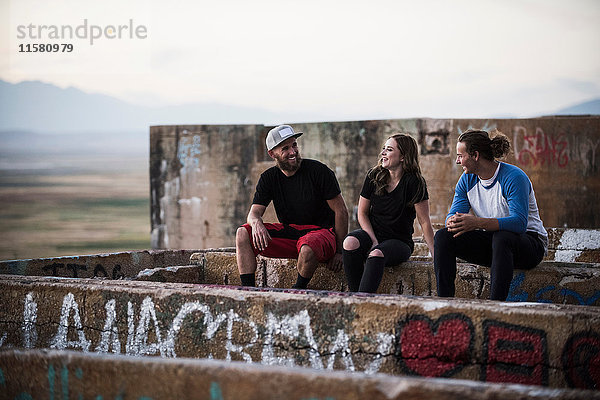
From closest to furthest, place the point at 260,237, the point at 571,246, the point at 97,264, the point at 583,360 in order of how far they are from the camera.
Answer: the point at 583,360 → the point at 260,237 → the point at 97,264 → the point at 571,246

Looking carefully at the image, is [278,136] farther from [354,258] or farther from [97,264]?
[97,264]

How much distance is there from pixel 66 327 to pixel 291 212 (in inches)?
75.8

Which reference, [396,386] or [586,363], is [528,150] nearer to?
[586,363]

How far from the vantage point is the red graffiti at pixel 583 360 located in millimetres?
2914

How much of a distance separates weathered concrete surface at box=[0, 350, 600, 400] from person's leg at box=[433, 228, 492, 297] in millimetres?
2162

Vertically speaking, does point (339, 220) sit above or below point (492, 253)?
above

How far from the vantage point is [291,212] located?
5188 mm

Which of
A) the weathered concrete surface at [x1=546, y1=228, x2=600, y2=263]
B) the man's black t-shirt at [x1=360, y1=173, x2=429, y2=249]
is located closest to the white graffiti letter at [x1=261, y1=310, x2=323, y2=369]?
the man's black t-shirt at [x1=360, y1=173, x2=429, y2=249]

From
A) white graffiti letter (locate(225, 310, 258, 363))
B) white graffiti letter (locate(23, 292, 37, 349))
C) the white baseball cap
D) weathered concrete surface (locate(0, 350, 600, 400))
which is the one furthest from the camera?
the white baseball cap

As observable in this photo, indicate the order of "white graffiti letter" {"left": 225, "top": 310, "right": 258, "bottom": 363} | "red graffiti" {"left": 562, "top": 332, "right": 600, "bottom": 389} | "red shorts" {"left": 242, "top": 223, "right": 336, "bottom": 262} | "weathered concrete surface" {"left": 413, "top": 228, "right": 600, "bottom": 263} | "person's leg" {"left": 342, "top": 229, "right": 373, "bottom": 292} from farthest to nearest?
"weathered concrete surface" {"left": 413, "top": 228, "right": 600, "bottom": 263}
"red shorts" {"left": 242, "top": 223, "right": 336, "bottom": 262}
"person's leg" {"left": 342, "top": 229, "right": 373, "bottom": 292}
"white graffiti letter" {"left": 225, "top": 310, "right": 258, "bottom": 363}
"red graffiti" {"left": 562, "top": 332, "right": 600, "bottom": 389}

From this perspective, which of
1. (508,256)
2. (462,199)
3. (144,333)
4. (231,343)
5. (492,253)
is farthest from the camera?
(462,199)

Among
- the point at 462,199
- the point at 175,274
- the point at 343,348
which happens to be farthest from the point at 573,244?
the point at 343,348

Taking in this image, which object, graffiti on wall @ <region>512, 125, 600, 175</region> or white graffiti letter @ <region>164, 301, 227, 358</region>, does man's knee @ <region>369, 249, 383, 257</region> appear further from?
graffiti on wall @ <region>512, 125, 600, 175</region>

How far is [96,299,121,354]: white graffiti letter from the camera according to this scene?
3.72 metres
